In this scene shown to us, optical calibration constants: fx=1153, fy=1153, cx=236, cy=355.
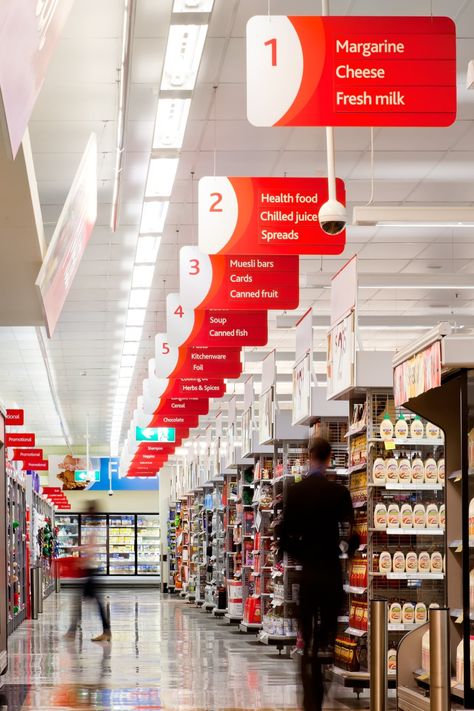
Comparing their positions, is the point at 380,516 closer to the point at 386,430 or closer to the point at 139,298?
the point at 386,430

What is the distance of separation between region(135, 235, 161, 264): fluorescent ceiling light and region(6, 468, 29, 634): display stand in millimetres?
3704

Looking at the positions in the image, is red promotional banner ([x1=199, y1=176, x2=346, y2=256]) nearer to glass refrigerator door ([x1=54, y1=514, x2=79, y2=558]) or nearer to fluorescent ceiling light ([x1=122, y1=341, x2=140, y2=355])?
fluorescent ceiling light ([x1=122, y1=341, x2=140, y2=355])

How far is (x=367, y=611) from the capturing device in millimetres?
9680

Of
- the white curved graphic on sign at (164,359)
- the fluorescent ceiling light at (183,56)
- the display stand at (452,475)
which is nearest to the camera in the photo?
the display stand at (452,475)

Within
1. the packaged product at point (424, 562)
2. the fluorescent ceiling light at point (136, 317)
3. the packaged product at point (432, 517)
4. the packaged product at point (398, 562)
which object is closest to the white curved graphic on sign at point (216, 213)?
the packaged product at point (432, 517)

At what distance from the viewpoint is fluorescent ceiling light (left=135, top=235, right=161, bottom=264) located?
1433 centimetres

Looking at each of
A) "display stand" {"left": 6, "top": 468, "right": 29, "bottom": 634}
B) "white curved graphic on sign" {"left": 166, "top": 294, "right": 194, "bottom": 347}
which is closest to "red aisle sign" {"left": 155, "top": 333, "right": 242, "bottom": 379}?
"white curved graphic on sign" {"left": 166, "top": 294, "right": 194, "bottom": 347}

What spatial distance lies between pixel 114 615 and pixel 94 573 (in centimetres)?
784

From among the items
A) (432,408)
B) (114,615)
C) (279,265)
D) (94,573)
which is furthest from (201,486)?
(432,408)

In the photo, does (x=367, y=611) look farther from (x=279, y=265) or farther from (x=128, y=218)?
(x=128, y=218)

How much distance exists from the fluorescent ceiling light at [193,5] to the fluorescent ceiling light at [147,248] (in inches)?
244

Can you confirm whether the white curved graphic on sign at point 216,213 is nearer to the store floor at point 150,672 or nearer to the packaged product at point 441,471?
the packaged product at point 441,471

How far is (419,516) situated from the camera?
962 centimetres

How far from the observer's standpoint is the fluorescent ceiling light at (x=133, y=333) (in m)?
20.2
